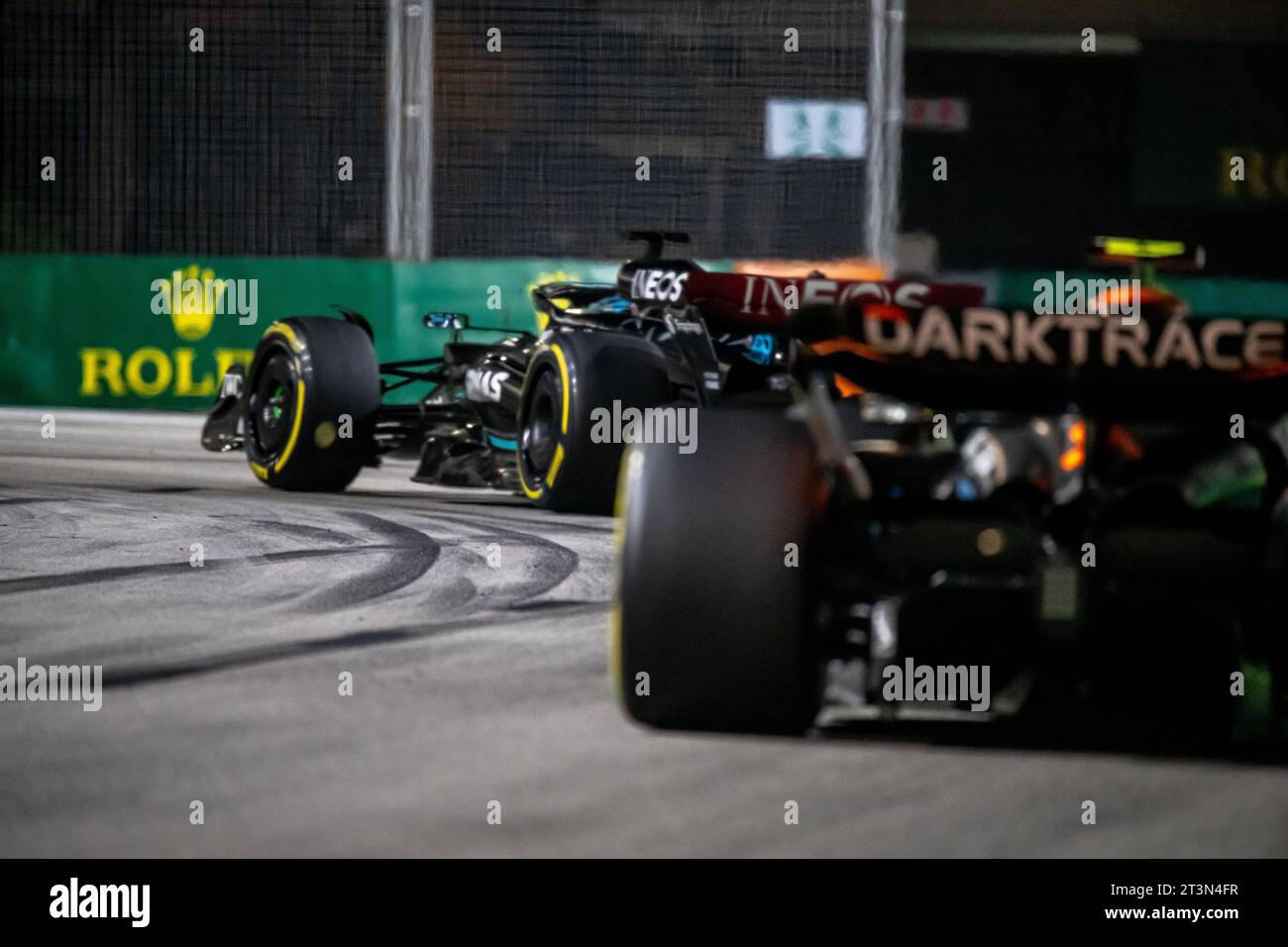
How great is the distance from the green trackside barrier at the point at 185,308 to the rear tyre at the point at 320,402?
538 centimetres

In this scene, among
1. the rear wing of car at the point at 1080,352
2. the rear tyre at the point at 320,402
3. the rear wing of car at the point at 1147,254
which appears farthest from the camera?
the rear tyre at the point at 320,402

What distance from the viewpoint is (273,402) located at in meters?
11.1

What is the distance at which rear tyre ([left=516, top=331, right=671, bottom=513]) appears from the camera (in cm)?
907

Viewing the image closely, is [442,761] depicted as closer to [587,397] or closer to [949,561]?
[949,561]

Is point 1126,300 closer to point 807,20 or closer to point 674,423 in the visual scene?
point 674,423

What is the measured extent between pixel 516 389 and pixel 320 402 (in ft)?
3.49

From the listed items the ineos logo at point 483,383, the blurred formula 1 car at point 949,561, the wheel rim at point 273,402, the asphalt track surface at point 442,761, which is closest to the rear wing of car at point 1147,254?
the blurred formula 1 car at point 949,561

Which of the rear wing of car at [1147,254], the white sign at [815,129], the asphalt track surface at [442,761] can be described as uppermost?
the white sign at [815,129]

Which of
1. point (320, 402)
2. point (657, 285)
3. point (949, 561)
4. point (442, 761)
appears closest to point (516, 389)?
point (320, 402)

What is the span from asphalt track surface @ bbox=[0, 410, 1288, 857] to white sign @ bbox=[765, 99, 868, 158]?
1021 centimetres

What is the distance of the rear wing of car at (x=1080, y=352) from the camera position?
4477 millimetres

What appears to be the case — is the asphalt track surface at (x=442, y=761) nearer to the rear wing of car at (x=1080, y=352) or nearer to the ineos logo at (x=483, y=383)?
the rear wing of car at (x=1080, y=352)

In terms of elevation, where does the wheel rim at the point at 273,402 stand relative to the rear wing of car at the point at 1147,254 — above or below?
below

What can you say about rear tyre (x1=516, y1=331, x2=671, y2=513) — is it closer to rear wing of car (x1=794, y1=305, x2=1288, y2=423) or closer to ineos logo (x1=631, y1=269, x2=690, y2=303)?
ineos logo (x1=631, y1=269, x2=690, y2=303)
